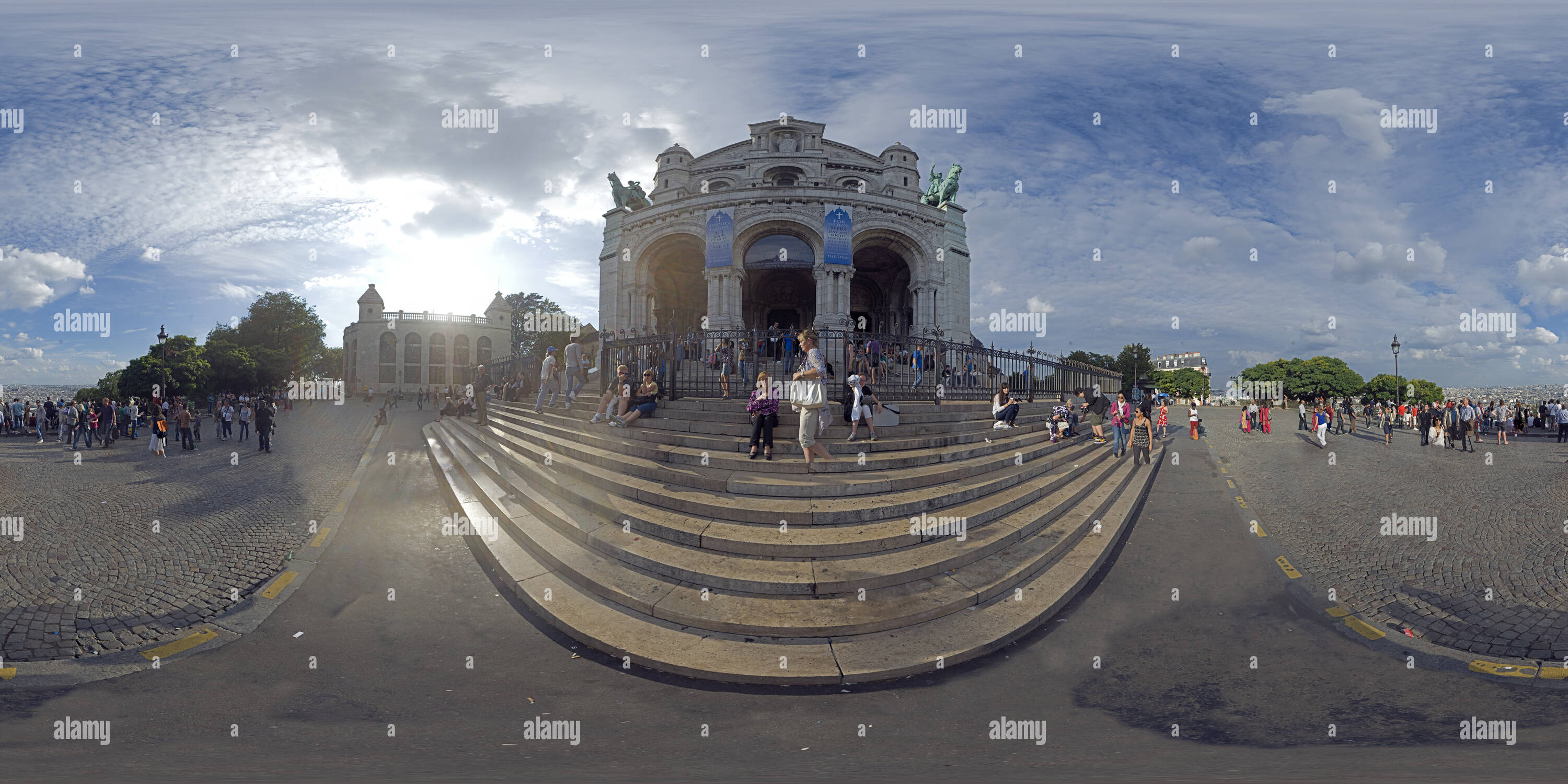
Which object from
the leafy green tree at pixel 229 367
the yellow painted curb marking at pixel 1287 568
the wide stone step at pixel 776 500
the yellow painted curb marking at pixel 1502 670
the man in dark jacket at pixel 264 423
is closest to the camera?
the yellow painted curb marking at pixel 1502 670

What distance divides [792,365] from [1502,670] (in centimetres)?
1213

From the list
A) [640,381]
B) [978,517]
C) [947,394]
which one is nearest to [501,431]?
[640,381]

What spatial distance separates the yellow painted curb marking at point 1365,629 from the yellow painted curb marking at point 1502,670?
0.55m

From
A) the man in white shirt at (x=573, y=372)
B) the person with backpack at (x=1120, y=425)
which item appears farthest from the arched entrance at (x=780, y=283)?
the person with backpack at (x=1120, y=425)

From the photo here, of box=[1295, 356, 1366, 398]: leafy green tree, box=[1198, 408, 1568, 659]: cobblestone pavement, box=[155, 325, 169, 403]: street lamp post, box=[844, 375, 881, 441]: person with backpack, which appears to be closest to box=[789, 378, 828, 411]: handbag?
box=[844, 375, 881, 441]: person with backpack

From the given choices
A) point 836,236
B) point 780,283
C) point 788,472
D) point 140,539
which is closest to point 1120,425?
point 788,472

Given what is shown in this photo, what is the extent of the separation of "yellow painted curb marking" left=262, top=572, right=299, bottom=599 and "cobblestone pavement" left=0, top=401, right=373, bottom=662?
0.50 feet

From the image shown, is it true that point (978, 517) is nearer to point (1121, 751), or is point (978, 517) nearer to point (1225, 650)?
point (1225, 650)

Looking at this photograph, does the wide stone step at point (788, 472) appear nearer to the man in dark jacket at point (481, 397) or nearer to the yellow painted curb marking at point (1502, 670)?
the yellow painted curb marking at point (1502, 670)

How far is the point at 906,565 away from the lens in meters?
5.51

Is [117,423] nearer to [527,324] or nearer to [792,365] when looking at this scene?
[792,365]

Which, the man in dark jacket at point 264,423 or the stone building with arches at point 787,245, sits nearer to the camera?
the man in dark jacket at point 264,423

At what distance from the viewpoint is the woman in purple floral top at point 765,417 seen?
769cm

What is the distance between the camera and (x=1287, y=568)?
671cm
